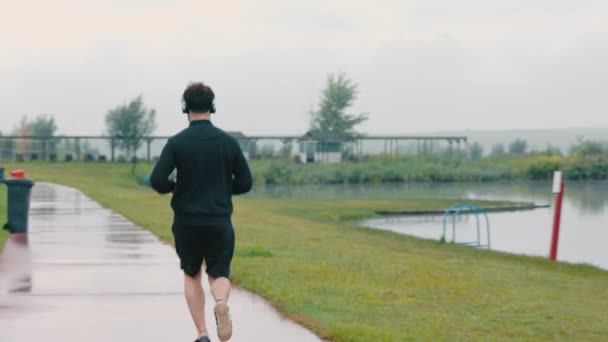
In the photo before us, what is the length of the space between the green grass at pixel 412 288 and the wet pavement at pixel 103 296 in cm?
52

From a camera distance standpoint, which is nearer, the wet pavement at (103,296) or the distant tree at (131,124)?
the wet pavement at (103,296)

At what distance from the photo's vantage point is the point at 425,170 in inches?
3095

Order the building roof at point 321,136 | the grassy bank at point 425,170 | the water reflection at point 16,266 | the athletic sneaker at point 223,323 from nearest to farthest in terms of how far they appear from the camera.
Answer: the athletic sneaker at point 223,323
the water reflection at point 16,266
the grassy bank at point 425,170
the building roof at point 321,136

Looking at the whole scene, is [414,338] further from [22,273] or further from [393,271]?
[22,273]

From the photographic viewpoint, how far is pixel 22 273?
13.7 meters

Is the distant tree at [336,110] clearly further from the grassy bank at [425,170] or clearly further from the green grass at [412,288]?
the green grass at [412,288]

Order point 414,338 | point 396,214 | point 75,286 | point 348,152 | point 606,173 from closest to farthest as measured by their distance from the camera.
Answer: point 414,338, point 75,286, point 396,214, point 606,173, point 348,152

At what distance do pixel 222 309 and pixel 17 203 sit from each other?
12228 millimetres

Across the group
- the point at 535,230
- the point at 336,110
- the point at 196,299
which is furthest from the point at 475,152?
the point at 196,299

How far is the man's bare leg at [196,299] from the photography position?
8.44 m

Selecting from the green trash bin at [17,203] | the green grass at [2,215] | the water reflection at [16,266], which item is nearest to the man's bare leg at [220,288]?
Answer: the water reflection at [16,266]

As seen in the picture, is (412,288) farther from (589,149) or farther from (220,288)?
(589,149)

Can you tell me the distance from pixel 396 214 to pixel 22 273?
24.4 meters

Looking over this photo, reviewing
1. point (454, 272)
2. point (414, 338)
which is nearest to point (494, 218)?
point (454, 272)
